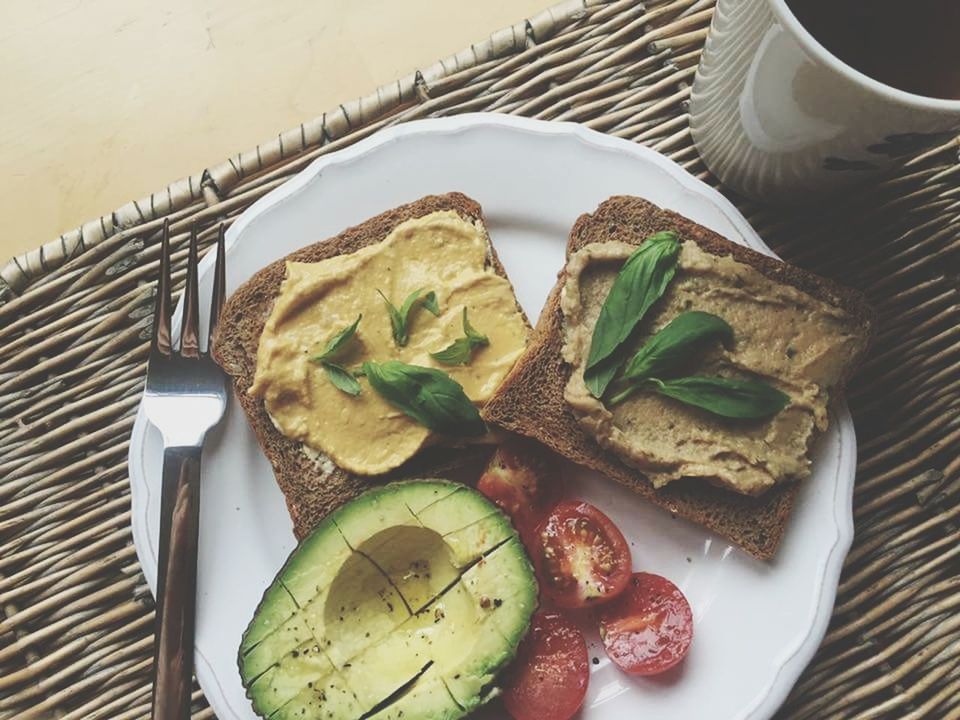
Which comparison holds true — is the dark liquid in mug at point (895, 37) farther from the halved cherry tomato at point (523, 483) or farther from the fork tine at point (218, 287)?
the fork tine at point (218, 287)

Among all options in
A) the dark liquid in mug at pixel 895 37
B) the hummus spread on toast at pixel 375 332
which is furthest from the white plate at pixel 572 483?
the dark liquid in mug at pixel 895 37

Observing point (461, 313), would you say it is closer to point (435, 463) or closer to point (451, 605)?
point (435, 463)

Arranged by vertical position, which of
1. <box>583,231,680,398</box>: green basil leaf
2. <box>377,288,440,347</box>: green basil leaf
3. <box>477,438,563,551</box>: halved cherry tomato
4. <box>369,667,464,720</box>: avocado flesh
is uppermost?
<box>377,288,440,347</box>: green basil leaf

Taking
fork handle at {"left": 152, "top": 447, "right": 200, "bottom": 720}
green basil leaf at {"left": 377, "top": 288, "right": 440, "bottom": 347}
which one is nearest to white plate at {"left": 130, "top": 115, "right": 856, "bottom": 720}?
fork handle at {"left": 152, "top": 447, "right": 200, "bottom": 720}

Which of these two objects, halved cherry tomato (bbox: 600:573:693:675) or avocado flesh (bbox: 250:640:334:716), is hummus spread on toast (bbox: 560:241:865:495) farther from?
avocado flesh (bbox: 250:640:334:716)

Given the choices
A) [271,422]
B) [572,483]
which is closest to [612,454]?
[572,483]

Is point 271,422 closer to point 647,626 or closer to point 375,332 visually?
point 375,332
